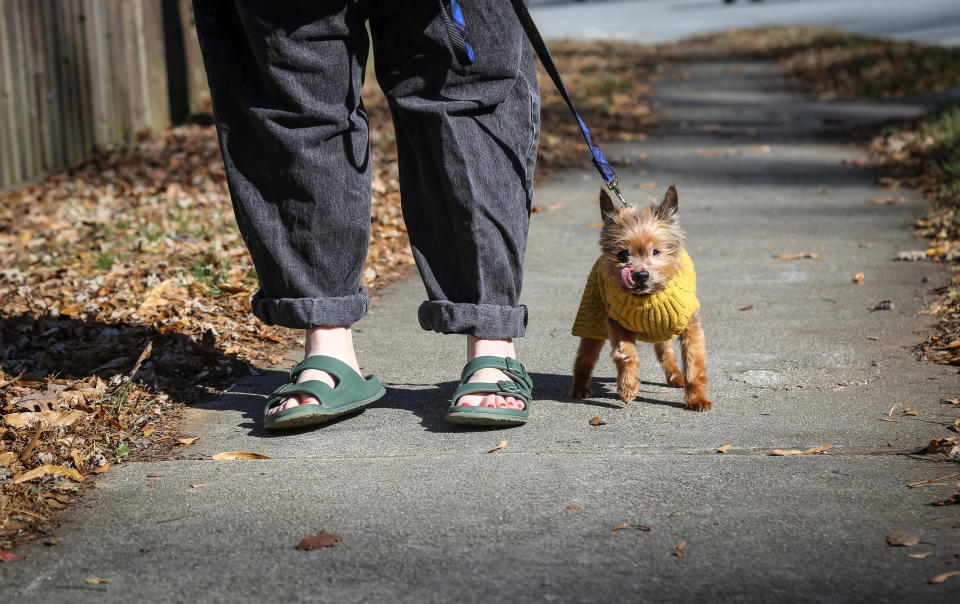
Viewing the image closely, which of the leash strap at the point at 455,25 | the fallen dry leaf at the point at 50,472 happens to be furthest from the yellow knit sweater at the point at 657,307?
the fallen dry leaf at the point at 50,472

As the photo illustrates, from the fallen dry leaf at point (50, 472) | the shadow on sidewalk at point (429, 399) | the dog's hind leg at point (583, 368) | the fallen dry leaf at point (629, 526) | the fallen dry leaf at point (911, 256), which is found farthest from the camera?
the fallen dry leaf at point (911, 256)

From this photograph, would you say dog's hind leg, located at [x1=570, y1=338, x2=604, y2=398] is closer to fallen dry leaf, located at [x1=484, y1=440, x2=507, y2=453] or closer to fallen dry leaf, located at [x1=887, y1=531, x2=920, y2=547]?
fallen dry leaf, located at [x1=484, y1=440, x2=507, y2=453]

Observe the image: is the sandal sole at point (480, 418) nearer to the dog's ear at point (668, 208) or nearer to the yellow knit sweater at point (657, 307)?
the yellow knit sweater at point (657, 307)

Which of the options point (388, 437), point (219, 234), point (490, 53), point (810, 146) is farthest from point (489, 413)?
point (810, 146)

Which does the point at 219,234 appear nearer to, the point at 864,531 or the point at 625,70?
the point at 864,531

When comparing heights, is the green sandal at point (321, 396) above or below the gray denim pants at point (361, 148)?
below

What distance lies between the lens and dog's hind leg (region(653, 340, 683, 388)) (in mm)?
3355

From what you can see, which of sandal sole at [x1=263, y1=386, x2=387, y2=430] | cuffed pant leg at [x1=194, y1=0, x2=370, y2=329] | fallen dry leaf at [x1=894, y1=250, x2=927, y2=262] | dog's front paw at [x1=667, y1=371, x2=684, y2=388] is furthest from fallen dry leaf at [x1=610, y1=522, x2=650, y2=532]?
fallen dry leaf at [x1=894, y1=250, x2=927, y2=262]

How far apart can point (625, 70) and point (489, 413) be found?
48.3 ft

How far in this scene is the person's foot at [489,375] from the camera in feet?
9.48

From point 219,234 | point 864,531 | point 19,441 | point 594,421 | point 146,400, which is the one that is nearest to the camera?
point 864,531

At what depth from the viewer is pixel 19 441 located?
2783mm

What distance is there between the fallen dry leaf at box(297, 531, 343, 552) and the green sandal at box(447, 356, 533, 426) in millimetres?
732

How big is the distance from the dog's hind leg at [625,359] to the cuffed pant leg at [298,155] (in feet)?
2.83
